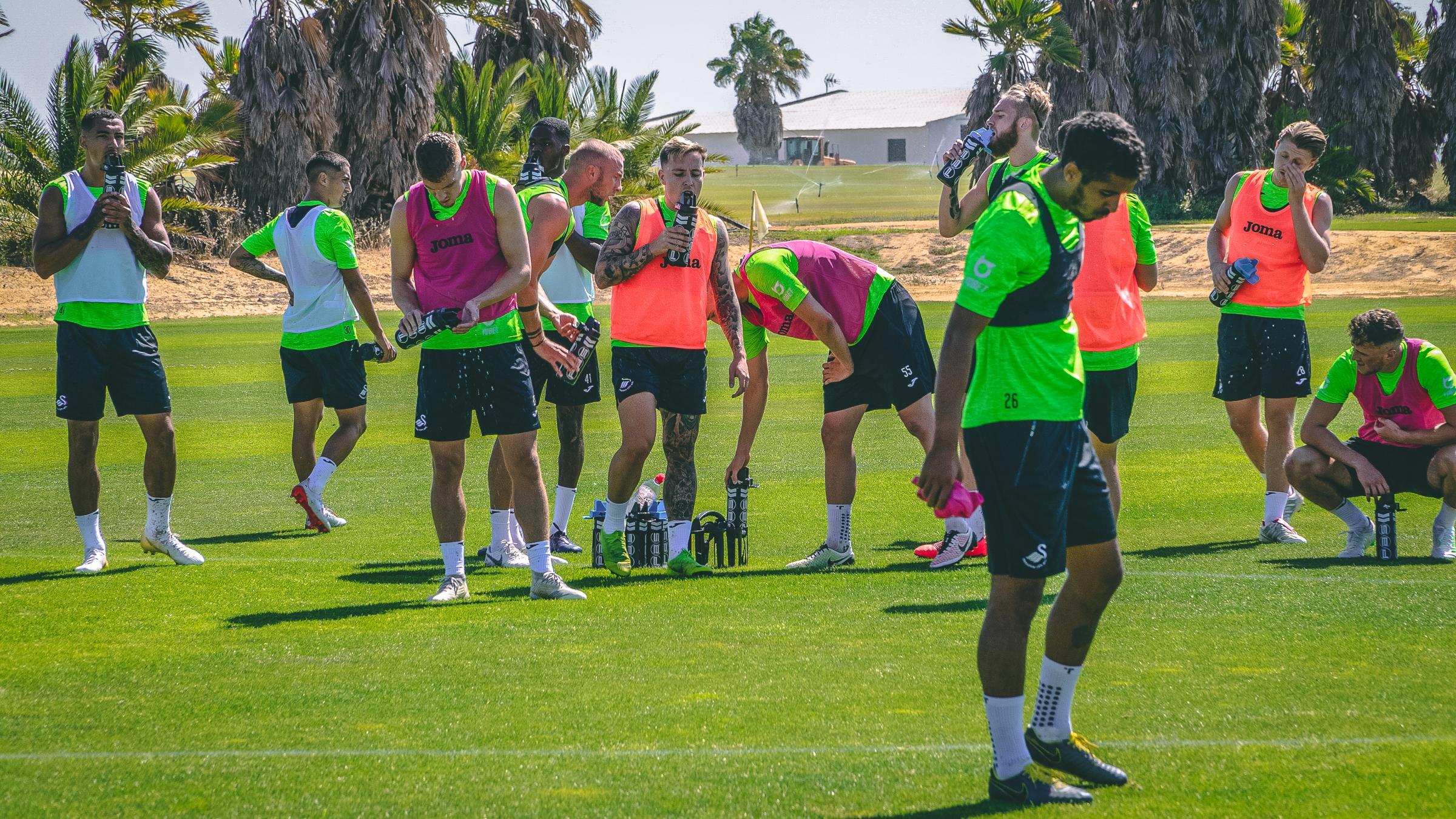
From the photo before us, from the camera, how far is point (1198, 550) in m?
8.16

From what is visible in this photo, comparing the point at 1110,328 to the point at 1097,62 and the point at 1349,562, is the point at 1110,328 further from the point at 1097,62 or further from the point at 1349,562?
the point at 1097,62

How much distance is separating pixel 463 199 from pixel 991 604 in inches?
149

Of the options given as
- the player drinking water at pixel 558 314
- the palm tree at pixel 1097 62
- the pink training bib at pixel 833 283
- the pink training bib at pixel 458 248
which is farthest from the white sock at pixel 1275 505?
the palm tree at pixel 1097 62

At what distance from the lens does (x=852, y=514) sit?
9820 millimetres

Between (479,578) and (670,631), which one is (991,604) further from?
(479,578)

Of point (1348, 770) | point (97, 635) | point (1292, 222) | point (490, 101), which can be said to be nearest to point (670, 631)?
point (97, 635)

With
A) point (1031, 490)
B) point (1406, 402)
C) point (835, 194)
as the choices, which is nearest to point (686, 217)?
point (1031, 490)

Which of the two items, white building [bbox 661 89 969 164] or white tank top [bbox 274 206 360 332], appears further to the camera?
white building [bbox 661 89 969 164]

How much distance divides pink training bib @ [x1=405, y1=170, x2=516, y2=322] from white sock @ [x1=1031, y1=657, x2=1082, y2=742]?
11.7 ft

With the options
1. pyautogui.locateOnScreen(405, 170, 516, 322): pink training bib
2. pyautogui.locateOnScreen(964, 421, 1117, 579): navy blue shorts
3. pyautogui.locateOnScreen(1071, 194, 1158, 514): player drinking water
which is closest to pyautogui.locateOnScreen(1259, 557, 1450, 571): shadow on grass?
pyautogui.locateOnScreen(1071, 194, 1158, 514): player drinking water

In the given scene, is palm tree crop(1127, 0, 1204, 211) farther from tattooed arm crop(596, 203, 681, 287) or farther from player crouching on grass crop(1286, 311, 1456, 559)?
tattooed arm crop(596, 203, 681, 287)

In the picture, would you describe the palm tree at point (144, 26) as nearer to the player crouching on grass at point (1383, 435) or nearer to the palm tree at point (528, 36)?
the palm tree at point (528, 36)

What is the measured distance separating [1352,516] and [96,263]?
24.0 ft

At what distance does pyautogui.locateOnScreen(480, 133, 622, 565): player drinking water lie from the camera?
24.6 ft
